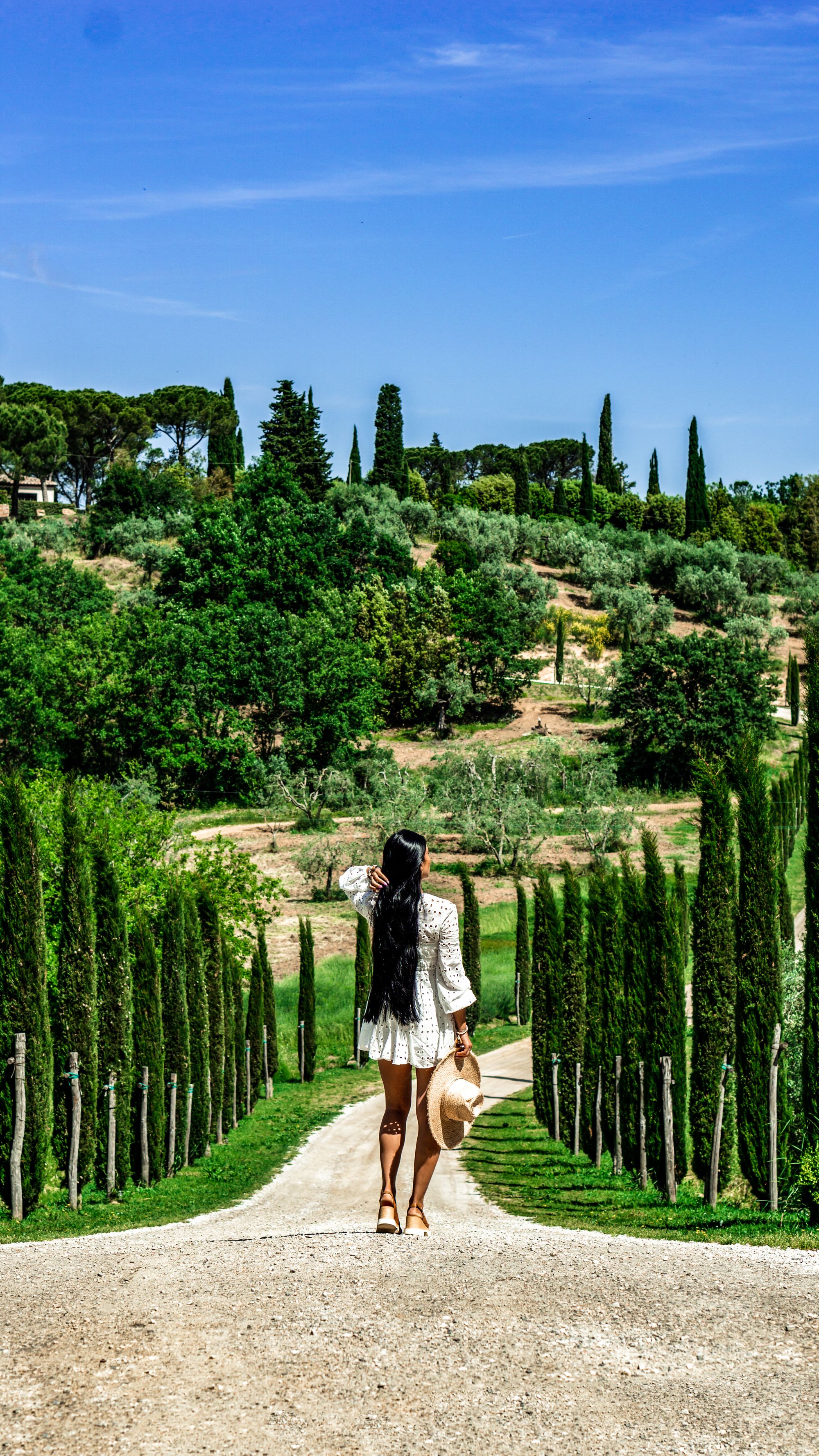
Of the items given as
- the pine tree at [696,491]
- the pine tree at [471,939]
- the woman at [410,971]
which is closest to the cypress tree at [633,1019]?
the woman at [410,971]

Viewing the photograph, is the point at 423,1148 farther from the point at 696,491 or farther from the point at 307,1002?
the point at 696,491

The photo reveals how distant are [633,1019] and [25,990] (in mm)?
7681

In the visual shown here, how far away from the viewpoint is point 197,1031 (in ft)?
59.8

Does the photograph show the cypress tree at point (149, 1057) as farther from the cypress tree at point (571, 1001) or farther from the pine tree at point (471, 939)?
the pine tree at point (471, 939)

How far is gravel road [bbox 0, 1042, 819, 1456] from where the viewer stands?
16.5 feet

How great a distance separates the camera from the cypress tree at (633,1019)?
15.7m

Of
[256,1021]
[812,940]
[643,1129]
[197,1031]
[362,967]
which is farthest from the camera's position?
[362,967]

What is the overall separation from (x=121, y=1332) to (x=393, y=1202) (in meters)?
2.06

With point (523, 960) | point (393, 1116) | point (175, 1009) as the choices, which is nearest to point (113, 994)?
point (175, 1009)

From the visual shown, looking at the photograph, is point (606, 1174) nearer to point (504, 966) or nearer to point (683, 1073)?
point (683, 1073)

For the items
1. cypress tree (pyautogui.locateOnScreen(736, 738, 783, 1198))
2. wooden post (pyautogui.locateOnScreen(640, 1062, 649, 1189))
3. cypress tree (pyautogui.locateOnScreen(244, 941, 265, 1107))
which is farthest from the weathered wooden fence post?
cypress tree (pyautogui.locateOnScreen(244, 941, 265, 1107))

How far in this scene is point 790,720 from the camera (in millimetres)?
62469

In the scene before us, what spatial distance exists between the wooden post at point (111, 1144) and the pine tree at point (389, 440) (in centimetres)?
7875

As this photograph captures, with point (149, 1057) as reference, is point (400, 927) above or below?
above
